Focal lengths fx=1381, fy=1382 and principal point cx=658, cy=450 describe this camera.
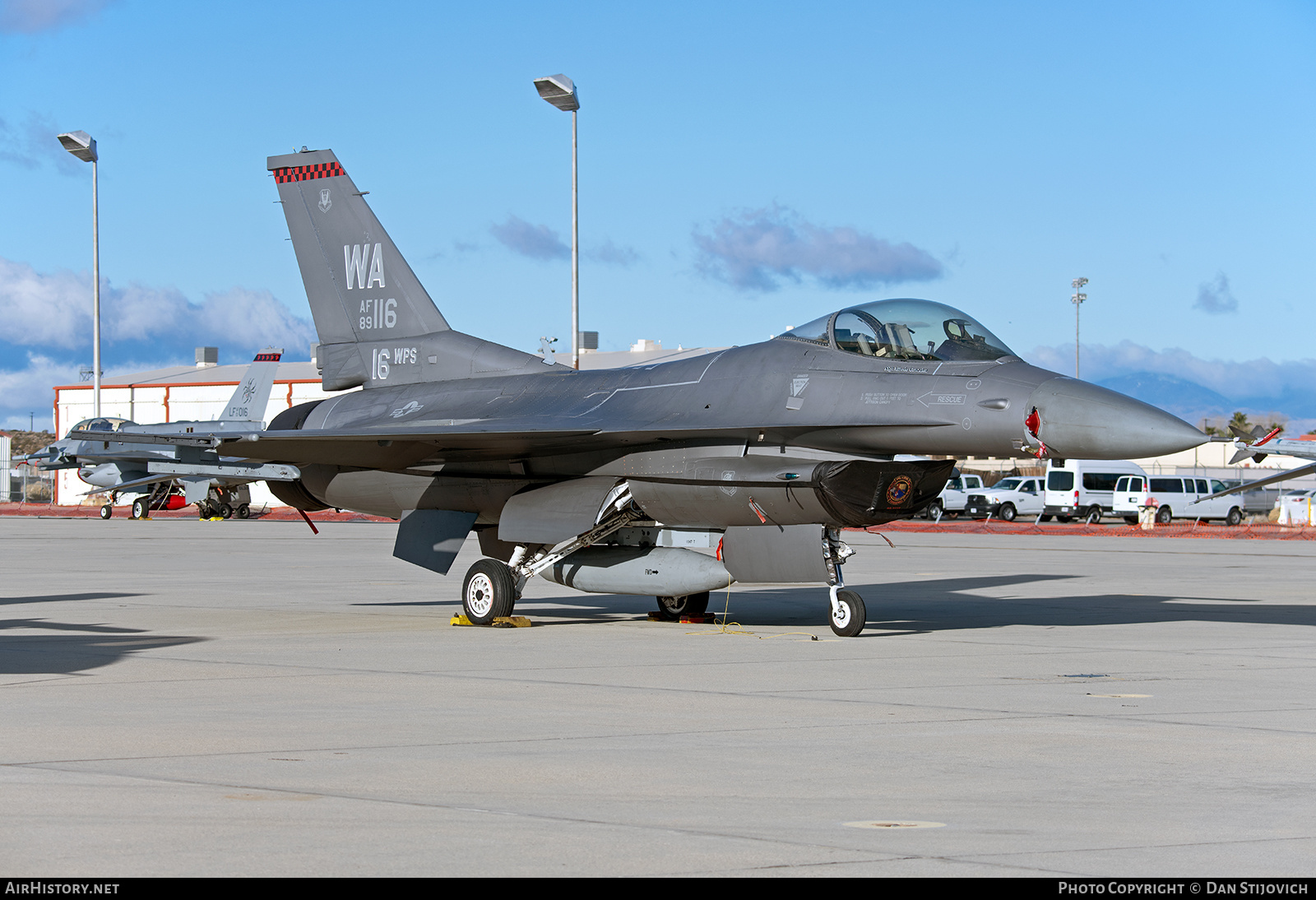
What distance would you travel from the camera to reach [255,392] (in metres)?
43.2

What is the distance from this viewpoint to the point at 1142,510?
4850cm

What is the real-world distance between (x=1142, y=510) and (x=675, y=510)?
129ft

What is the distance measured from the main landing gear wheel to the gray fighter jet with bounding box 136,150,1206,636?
33 mm

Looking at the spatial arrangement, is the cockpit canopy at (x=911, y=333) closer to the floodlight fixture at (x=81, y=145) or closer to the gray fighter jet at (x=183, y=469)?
the gray fighter jet at (x=183, y=469)

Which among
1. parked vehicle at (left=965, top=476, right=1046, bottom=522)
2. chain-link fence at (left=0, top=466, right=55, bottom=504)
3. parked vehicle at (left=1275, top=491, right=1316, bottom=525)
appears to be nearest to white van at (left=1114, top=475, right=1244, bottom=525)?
parked vehicle at (left=1275, top=491, right=1316, bottom=525)

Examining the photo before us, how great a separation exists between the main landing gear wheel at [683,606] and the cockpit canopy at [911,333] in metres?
3.38

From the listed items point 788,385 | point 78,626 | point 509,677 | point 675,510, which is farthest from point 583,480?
point 78,626

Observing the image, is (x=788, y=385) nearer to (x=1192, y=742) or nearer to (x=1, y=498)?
(x=1192, y=742)

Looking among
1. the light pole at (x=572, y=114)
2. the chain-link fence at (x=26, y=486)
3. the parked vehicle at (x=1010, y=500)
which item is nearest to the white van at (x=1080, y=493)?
the parked vehicle at (x=1010, y=500)

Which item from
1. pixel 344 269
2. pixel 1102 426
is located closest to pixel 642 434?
pixel 1102 426

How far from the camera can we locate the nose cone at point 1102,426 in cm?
1072

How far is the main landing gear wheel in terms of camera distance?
14.6 meters

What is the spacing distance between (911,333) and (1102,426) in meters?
2.04

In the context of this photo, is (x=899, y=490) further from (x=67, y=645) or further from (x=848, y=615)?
(x=67, y=645)
